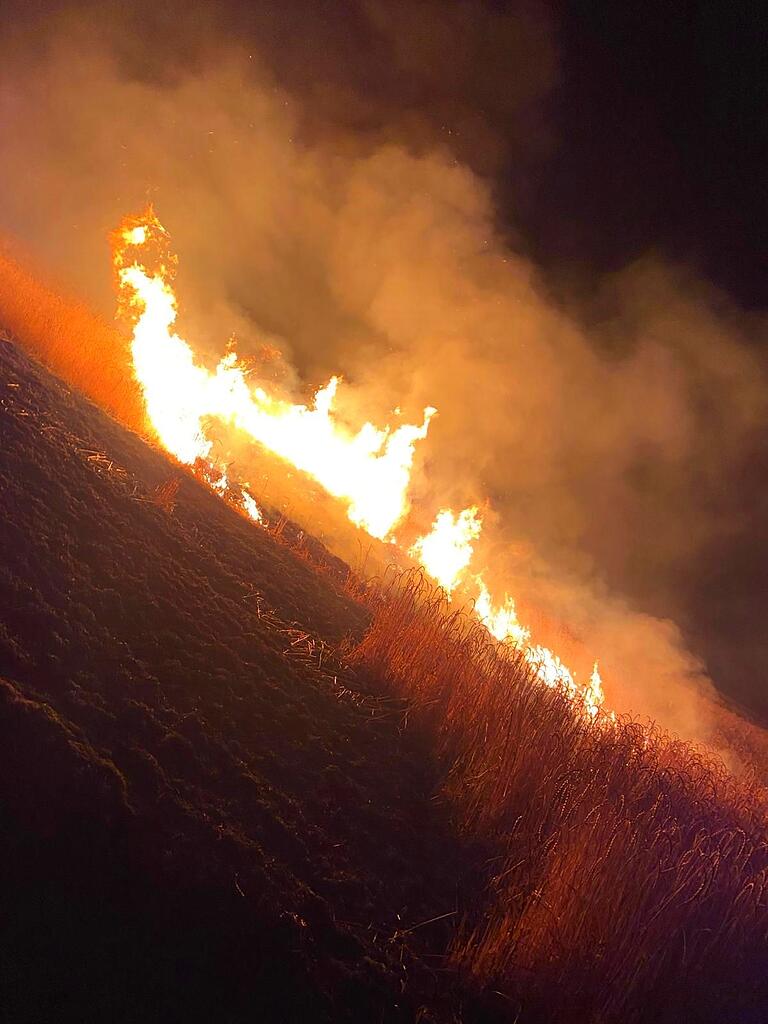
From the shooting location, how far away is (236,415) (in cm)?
1151

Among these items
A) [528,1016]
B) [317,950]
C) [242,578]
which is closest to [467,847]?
[528,1016]

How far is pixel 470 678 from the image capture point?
15.3 ft

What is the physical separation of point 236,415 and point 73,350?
484 cm

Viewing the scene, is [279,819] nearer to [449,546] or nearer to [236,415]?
[236,415]

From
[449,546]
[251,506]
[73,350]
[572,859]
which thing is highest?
[449,546]

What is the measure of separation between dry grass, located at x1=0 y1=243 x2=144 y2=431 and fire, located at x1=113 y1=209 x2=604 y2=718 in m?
0.48

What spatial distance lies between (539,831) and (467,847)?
1.42 feet

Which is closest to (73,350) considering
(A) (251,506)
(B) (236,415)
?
(A) (251,506)

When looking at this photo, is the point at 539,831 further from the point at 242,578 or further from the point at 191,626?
the point at 242,578

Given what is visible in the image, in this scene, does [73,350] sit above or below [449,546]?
below

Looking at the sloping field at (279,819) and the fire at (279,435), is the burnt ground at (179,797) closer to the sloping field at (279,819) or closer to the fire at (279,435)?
the sloping field at (279,819)

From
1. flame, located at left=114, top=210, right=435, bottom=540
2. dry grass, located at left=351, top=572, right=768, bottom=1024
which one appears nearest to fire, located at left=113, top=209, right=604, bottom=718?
flame, located at left=114, top=210, right=435, bottom=540

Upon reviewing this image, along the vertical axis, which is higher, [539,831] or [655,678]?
[655,678]

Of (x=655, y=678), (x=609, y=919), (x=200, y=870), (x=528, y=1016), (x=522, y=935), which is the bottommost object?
(x=200, y=870)
